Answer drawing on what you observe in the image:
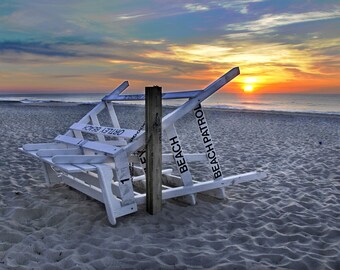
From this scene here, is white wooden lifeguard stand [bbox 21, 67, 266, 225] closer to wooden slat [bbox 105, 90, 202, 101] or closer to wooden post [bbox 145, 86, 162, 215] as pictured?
wooden slat [bbox 105, 90, 202, 101]

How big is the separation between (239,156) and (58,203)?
5.91m

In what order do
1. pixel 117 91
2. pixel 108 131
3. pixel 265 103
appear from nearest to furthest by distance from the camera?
pixel 108 131 < pixel 117 91 < pixel 265 103

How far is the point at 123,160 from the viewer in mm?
4801

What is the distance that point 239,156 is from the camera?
1010 cm

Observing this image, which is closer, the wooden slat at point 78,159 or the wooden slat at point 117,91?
the wooden slat at point 78,159

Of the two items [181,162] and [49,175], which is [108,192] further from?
[49,175]

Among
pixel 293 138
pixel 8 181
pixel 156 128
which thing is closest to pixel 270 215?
pixel 156 128

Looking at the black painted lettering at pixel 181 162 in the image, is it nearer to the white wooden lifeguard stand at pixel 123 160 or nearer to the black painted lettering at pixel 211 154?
the white wooden lifeguard stand at pixel 123 160

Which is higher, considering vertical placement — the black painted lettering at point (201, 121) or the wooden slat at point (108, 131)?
the black painted lettering at point (201, 121)

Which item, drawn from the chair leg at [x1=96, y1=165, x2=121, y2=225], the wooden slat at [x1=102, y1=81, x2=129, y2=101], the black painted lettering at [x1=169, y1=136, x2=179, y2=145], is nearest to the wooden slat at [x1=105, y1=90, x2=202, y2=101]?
the wooden slat at [x1=102, y1=81, x2=129, y2=101]

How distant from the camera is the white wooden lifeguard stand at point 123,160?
4742 millimetres

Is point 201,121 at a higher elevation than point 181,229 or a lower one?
higher

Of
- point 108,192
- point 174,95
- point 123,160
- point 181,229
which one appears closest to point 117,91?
point 174,95

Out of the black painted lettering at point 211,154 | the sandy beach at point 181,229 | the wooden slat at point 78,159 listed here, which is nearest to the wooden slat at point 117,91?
the sandy beach at point 181,229
